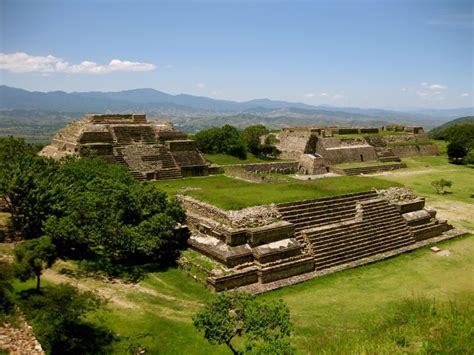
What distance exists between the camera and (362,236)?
17312 millimetres

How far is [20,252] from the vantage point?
10758mm

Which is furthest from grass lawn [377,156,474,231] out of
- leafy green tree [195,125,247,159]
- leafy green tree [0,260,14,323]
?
leafy green tree [0,260,14,323]

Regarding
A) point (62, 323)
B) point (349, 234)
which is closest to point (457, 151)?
point (349, 234)

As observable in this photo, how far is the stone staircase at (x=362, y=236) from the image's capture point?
15814 millimetres

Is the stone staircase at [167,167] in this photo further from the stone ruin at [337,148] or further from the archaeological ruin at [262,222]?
the stone ruin at [337,148]

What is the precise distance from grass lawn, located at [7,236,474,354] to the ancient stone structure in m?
13.1

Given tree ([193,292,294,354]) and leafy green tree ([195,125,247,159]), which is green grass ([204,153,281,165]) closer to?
leafy green tree ([195,125,247,159])

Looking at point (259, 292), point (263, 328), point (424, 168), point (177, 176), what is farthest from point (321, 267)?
point (424, 168)

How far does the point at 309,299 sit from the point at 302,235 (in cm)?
317

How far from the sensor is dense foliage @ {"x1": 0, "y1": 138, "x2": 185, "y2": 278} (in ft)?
46.9

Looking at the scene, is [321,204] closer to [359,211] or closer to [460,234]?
[359,211]

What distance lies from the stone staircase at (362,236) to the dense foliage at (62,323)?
807 cm

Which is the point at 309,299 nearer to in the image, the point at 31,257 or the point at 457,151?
the point at 31,257

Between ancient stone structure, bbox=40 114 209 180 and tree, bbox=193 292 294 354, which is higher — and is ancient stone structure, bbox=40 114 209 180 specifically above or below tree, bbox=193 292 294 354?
above
